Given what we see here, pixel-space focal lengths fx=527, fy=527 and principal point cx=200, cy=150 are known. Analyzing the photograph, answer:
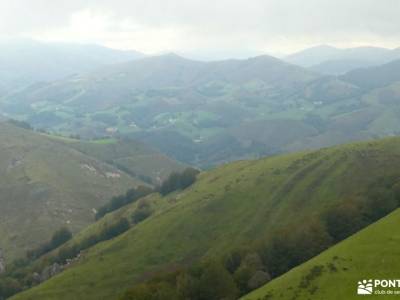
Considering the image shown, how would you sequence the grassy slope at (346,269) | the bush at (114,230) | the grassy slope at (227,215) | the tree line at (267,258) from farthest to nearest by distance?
the bush at (114,230) < the grassy slope at (227,215) < the tree line at (267,258) < the grassy slope at (346,269)

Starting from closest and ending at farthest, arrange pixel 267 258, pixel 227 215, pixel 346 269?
pixel 346 269
pixel 267 258
pixel 227 215

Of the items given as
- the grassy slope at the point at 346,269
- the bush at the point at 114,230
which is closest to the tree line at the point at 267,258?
the grassy slope at the point at 346,269

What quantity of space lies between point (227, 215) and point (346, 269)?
292 feet

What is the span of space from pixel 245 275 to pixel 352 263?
25741 millimetres

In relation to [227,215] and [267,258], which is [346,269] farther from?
[227,215]

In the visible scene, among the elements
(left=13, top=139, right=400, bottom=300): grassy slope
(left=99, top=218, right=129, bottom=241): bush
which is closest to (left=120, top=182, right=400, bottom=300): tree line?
(left=13, top=139, right=400, bottom=300): grassy slope

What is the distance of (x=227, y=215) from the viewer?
166m

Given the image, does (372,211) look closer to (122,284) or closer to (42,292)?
(122,284)

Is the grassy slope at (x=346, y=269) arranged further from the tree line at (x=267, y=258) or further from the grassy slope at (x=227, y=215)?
the grassy slope at (x=227, y=215)

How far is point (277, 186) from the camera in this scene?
174 metres

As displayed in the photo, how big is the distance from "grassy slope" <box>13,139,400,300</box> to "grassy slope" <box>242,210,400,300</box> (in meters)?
48.1

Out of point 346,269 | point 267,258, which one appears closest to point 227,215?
point 267,258

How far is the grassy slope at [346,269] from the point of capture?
7369cm

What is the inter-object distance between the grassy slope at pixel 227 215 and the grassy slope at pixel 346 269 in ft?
158
